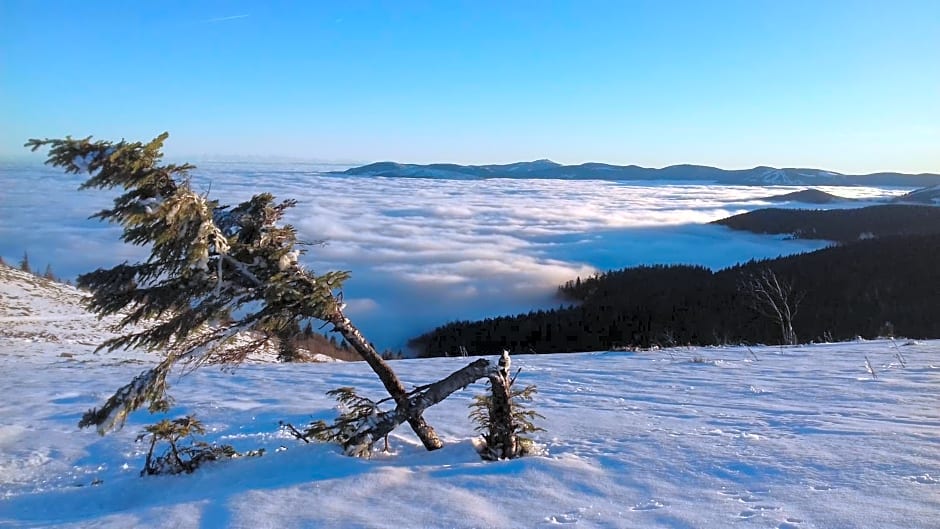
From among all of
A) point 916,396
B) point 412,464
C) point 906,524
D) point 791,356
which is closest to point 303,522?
point 412,464

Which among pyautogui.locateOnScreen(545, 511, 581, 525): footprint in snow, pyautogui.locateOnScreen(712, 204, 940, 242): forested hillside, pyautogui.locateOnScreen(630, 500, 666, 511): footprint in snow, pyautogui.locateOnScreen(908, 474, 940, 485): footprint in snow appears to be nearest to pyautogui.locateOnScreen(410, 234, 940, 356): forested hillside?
pyautogui.locateOnScreen(712, 204, 940, 242): forested hillside

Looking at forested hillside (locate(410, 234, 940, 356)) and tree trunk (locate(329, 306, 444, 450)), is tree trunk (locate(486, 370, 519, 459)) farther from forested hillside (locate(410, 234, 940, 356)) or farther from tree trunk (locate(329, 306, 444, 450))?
forested hillside (locate(410, 234, 940, 356))

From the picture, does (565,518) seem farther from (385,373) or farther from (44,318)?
(44,318)

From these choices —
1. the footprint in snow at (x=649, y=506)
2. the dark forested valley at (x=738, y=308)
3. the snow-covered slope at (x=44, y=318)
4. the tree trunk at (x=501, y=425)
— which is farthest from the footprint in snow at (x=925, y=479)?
the dark forested valley at (x=738, y=308)

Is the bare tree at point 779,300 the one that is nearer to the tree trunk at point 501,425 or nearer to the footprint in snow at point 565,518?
the tree trunk at point 501,425

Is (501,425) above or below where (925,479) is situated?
below

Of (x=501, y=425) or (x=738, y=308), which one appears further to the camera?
(x=738, y=308)

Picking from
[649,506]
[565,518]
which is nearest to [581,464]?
[649,506]

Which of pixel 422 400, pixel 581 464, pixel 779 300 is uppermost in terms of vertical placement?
pixel 422 400
